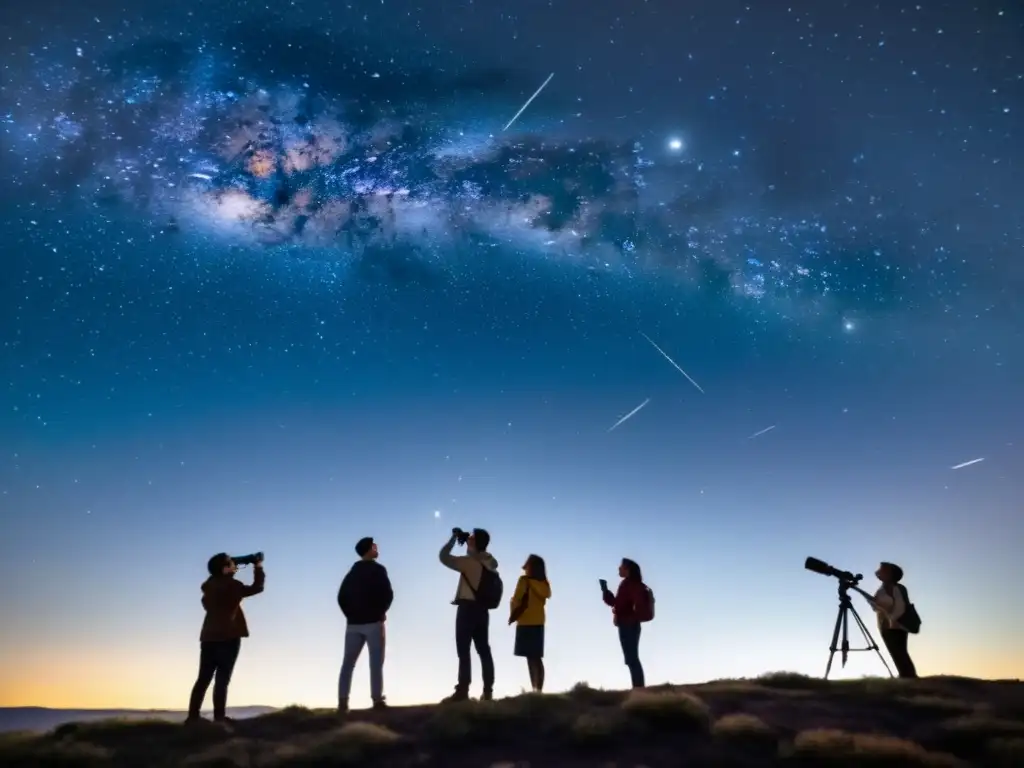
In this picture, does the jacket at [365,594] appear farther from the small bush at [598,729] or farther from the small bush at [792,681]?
the small bush at [792,681]

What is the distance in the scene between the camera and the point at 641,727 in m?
8.27

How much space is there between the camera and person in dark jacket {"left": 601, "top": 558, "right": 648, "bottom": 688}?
11531mm

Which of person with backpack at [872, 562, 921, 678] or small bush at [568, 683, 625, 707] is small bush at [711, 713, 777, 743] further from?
person with backpack at [872, 562, 921, 678]

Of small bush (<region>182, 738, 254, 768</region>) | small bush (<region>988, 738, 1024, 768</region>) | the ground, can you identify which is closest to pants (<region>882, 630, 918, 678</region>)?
the ground

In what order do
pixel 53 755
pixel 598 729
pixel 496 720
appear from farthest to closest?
pixel 496 720, pixel 53 755, pixel 598 729

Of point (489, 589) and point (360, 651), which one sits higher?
point (489, 589)

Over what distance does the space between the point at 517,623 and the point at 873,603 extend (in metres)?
5.27

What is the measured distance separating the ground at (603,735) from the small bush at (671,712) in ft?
0.05

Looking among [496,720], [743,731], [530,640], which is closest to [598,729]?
[496,720]

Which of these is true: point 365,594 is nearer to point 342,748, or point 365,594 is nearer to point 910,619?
point 342,748

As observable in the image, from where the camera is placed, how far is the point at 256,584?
10367mm

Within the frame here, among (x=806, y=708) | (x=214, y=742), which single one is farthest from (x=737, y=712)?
(x=214, y=742)

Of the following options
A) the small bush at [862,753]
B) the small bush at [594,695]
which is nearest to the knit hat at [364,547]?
the small bush at [594,695]

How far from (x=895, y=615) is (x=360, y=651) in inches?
298
